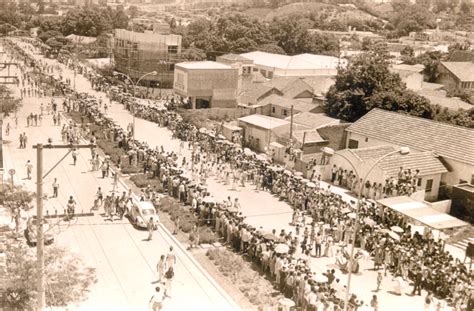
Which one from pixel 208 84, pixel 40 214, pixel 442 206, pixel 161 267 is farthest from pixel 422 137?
pixel 40 214

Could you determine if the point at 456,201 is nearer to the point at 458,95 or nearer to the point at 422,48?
the point at 458,95

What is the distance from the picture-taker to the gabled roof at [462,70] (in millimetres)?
71787

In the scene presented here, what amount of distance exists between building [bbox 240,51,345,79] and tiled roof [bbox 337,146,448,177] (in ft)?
127

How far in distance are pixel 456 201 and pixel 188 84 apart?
3118cm

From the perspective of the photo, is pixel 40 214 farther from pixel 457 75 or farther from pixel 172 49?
pixel 457 75

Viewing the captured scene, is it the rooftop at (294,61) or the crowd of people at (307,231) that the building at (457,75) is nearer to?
the rooftop at (294,61)

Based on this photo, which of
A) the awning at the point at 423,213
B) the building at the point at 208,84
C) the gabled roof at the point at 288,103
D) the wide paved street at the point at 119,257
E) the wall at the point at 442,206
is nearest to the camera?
the wide paved street at the point at 119,257

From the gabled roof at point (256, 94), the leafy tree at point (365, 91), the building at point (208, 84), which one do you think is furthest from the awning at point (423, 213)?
the building at point (208, 84)

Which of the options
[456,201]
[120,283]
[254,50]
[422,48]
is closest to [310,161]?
[456,201]

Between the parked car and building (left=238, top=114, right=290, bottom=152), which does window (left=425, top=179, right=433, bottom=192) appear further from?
the parked car

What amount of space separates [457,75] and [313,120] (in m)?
36.0

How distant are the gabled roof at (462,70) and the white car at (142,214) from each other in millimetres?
57650

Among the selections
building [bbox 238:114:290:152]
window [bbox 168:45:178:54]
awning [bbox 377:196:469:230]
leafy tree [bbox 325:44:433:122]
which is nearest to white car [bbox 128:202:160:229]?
awning [bbox 377:196:469:230]

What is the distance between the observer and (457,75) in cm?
7194
